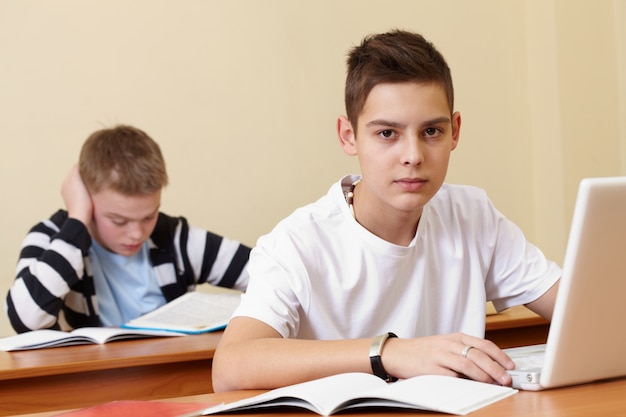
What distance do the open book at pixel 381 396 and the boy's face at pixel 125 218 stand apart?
4.48 ft

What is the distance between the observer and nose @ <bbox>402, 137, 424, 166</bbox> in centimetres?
128

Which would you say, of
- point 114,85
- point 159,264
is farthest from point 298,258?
point 114,85

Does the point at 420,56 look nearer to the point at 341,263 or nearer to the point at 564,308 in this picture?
the point at 341,263

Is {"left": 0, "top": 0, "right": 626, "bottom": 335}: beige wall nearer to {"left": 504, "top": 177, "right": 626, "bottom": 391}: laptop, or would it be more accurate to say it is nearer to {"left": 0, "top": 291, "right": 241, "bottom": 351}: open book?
{"left": 0, "top": 291, "right": 241, "bottom": 351}: open book

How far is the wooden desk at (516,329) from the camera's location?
1734 mm

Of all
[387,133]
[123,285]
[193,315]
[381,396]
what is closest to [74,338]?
[193,315]

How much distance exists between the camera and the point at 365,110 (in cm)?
136

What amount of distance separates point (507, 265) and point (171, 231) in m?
1.16

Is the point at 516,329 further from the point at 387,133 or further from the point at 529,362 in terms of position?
the point at 529,362

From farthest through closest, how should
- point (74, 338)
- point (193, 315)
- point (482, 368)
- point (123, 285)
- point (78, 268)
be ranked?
1. point (123, 285)
2. point (78, 268)
3. point (193, 315)
4. point (74, 338)
5. point (482, 368)

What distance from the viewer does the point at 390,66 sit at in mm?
1357

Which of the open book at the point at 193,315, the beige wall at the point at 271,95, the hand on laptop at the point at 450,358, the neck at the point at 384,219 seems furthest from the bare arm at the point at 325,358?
the beige wall at the point at 271,95

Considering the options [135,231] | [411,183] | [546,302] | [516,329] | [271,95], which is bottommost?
[516,329]

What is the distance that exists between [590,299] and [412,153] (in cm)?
46
